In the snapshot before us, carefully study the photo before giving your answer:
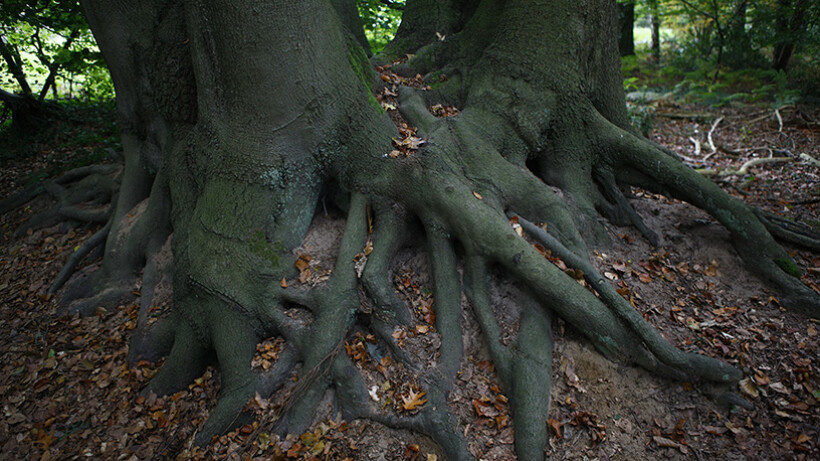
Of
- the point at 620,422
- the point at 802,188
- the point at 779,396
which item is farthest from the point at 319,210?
the point at 802,188

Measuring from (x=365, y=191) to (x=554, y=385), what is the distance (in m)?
2.42

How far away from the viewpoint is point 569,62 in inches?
191

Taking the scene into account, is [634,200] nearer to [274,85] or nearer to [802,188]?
[802,188]

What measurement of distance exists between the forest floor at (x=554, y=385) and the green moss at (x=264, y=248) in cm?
33

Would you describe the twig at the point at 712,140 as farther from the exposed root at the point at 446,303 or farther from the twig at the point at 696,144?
the exposed root at the point at 446,303

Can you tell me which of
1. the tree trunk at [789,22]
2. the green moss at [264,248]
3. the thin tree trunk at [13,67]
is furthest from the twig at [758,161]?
the thin tree trunk at [13,67]

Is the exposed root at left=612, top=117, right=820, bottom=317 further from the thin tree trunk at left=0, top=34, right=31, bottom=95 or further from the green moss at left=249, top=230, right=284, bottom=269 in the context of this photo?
the thin tree trunk at left=0, top=34, right=31, bottom=95

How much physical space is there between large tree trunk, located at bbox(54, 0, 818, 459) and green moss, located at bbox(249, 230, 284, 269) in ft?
0.07

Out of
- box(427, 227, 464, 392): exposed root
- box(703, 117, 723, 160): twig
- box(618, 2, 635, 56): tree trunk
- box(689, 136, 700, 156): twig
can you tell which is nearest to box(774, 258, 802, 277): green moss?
box(427, 227, 464, 392): exposed root

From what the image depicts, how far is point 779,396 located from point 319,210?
4271mm

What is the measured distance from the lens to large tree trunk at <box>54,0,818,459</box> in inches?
142

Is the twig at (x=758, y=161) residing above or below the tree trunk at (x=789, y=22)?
below

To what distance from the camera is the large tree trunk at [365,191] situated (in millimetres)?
3617

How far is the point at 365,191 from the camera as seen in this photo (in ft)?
14.3
